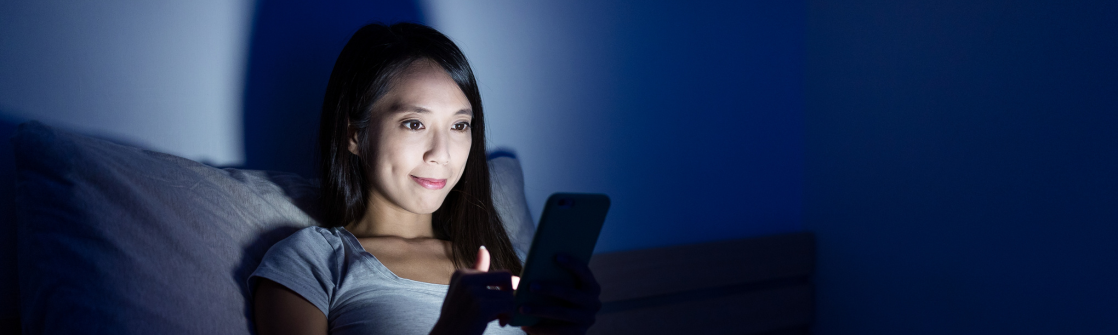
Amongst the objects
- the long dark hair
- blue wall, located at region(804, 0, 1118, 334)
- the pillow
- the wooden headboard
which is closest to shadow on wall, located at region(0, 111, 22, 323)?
the pillow

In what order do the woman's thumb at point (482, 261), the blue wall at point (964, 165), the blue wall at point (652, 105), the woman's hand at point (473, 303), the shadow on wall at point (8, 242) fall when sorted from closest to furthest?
the woman's hand at point (473, 303), the woman's thumb at point (482, 261), the shadow on wall at point (8, 242), the blue wall at point (964, 165), the blue wall at point (652, 105)

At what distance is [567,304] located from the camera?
78 centimetres

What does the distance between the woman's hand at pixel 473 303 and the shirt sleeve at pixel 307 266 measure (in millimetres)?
260

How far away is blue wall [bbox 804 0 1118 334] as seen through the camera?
1083 mm

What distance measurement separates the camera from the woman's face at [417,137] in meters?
0.99

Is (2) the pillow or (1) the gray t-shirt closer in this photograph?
(2) the pillow

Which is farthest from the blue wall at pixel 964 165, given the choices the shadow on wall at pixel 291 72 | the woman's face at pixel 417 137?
the shadow on wall at pixel 291 72

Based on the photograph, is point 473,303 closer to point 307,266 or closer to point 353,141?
point 307,266

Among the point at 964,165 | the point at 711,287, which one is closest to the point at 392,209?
the point at 711,287

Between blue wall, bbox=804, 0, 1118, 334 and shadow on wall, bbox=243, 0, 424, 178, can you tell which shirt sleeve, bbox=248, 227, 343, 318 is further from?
blue wall, bbox=804, 0, 1118, 334

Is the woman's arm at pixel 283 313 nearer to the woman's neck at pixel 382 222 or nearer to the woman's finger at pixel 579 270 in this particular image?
the woman's neck at pixel 382 222

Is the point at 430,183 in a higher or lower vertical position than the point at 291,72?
lower

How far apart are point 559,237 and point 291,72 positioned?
74 cm

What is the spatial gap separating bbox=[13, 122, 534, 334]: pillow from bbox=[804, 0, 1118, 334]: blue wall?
1357 millimetres
